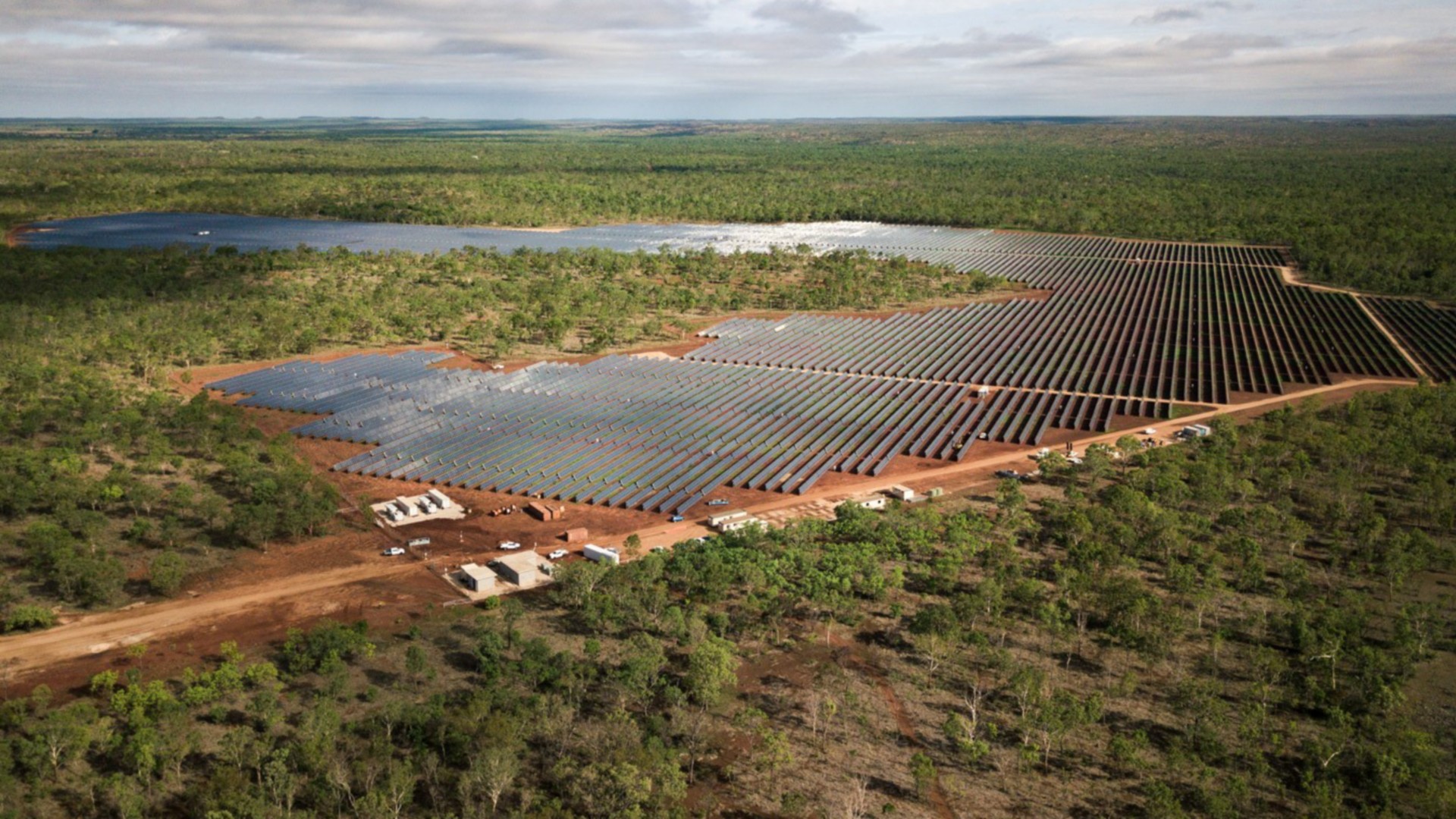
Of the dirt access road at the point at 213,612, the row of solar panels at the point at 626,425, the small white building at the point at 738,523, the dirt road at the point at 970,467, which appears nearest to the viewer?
the dirt access road at the point at 213,612

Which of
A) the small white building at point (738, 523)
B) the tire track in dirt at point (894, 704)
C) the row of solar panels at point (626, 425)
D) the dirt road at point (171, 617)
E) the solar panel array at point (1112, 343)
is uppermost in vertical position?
the solar panel array at point (1112, 343)

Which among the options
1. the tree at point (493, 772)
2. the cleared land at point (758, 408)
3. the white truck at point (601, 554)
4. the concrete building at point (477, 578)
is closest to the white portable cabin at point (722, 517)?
the cleared land at point (758, 408)

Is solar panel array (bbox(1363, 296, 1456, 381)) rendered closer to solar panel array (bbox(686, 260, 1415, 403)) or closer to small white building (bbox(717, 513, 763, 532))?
solar panel array (bbox(686, 260, 1415, 403))

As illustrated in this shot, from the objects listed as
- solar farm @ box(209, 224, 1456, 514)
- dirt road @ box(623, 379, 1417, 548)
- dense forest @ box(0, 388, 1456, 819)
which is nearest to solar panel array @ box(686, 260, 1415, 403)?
solar farm @ box(209, 224, 1456, 514)

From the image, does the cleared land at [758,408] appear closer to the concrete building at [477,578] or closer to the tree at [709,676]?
the concrete building at [477,578]

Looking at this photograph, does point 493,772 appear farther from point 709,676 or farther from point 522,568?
point 522,568

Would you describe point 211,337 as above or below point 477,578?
above

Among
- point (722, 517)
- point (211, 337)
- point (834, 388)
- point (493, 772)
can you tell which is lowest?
point (493, 772)

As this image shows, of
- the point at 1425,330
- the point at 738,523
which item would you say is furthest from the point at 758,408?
the point at 1425,330
